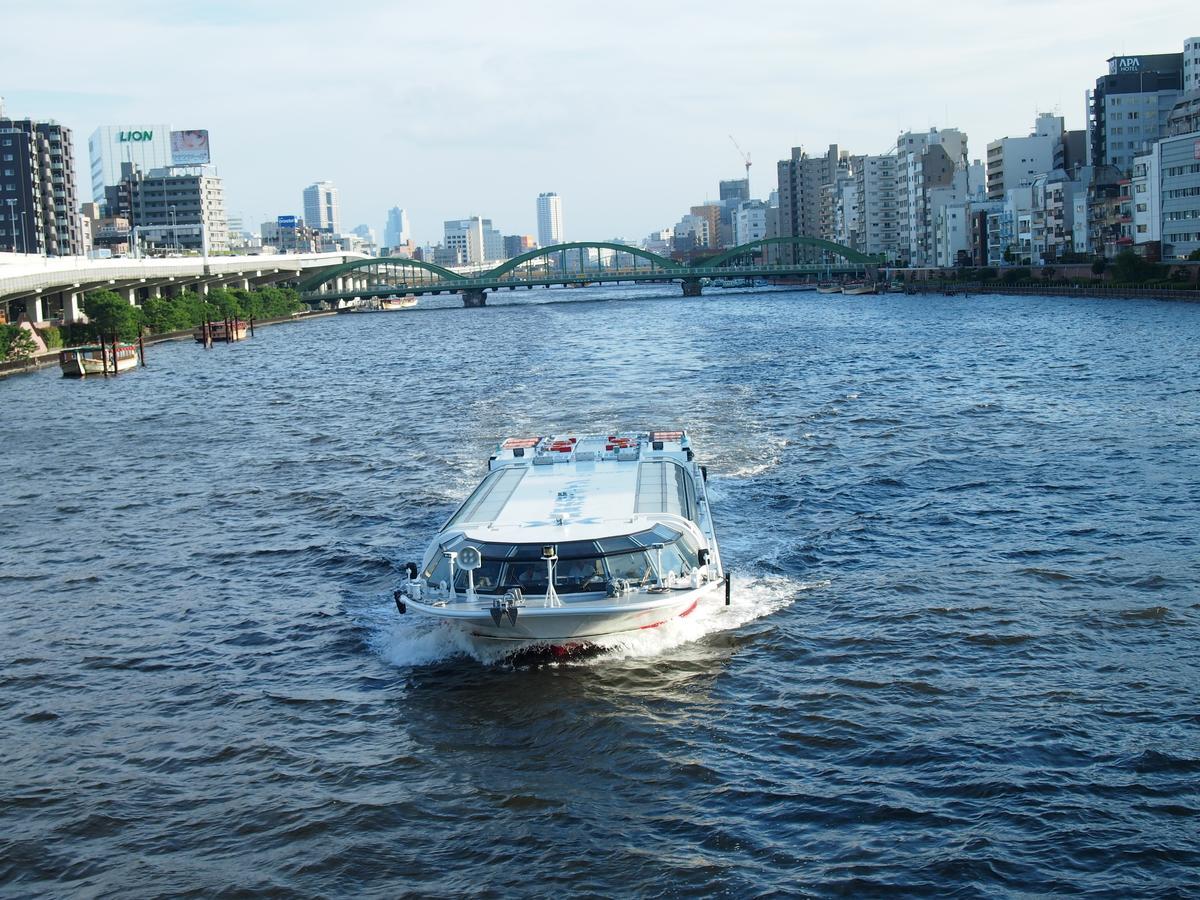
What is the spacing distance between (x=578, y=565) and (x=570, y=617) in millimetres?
841

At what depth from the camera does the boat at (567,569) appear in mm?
15719

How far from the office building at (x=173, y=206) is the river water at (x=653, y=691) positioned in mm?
146317

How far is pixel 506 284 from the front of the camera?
496ft

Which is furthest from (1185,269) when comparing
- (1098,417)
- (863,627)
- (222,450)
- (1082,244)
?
(863,627)

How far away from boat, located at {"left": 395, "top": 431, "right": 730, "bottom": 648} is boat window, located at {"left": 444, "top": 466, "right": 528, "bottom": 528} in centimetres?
4

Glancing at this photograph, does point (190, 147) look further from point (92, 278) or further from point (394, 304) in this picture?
point (92, 278)

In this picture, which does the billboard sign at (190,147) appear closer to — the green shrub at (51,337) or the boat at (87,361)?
the green shrub at (51,337)

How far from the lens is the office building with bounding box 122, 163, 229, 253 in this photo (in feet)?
566

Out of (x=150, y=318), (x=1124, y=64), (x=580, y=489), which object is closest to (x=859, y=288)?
(x=1124, y=64)

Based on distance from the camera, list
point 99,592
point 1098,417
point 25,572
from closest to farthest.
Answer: point 99,592 → point 25,572 → point 1098,417

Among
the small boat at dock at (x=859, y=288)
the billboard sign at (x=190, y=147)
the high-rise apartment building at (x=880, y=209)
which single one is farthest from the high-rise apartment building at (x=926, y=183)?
the billboard sign at (x=190, y=147)

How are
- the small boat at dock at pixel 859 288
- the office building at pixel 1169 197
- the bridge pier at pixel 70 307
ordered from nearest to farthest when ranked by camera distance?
the bridge pier at pixel 70 307 < the office building at pixel 1169 197 < the small boat at dock at pixel 859 288

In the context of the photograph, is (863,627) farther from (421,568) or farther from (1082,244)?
(1082,244)

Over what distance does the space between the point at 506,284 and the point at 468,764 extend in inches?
5491
